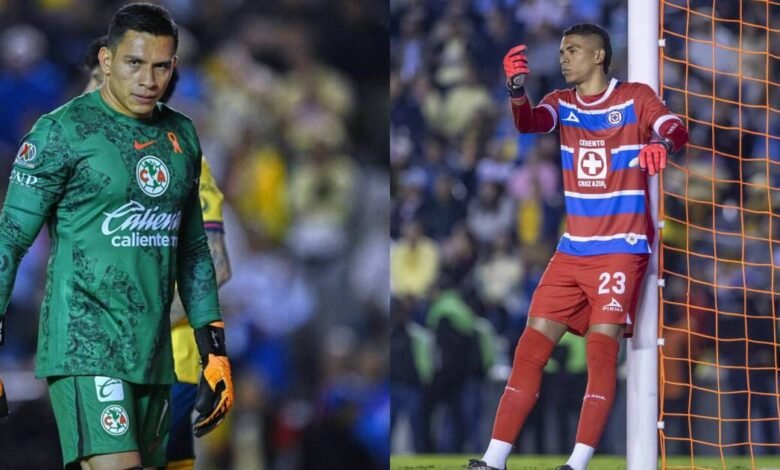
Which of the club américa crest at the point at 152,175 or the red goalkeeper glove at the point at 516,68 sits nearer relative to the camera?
the club américa crest at the point at 152,175

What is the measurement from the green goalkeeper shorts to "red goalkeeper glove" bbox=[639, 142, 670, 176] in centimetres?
197

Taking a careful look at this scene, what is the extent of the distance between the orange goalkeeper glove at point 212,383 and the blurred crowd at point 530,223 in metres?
4.25

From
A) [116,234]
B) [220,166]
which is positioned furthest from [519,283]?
[116,234]

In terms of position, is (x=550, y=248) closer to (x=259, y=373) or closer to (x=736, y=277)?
(x=736, y=277)

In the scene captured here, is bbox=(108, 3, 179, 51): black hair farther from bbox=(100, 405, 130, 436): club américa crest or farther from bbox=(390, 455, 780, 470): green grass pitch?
bbox=(390, 455, 780, 470): green grass pitch

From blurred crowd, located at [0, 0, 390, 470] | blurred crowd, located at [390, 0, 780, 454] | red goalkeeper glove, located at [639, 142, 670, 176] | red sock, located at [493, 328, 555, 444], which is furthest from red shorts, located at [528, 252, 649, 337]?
blurred crowd, located at [0, 0, 390, 470]

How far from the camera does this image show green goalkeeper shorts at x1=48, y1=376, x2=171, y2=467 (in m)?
2.71

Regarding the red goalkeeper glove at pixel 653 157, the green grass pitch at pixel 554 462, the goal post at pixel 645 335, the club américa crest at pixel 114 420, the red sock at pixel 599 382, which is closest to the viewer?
the club américa crest at pixel 114 420

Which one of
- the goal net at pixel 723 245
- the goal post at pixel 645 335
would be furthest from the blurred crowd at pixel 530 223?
the goal post at pixel 645 335

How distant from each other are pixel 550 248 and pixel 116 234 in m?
4.83

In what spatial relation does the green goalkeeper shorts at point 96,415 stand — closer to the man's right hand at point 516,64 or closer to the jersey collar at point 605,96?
the man's right hand at point 516,64

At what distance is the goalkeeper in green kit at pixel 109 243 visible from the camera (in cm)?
274

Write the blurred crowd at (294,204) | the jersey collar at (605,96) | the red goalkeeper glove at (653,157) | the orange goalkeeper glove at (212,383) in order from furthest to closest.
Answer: the blurred crowd at (294,204) → the jersey collar at (605,96) → the red goalkeeper glove at (653,157) → the orange goalkeeper glove at (212,383)

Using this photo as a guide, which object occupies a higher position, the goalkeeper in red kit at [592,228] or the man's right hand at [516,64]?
the man's right hand at [516,64]
